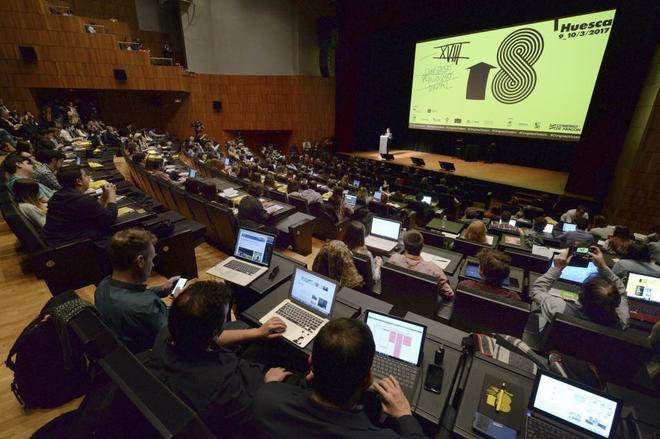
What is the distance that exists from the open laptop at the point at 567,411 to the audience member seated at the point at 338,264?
1572 mm

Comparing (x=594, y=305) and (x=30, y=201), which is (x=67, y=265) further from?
(x=594, y=305)

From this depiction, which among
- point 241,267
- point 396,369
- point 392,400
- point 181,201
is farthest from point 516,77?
point 392,400

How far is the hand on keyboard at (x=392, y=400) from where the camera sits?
1436 mm

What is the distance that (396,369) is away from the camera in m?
1.93

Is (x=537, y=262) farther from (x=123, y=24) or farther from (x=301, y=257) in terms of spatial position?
(x=123, y=24)

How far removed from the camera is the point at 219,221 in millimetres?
4594

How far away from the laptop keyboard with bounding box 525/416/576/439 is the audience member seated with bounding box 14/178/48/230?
4703 millimetres

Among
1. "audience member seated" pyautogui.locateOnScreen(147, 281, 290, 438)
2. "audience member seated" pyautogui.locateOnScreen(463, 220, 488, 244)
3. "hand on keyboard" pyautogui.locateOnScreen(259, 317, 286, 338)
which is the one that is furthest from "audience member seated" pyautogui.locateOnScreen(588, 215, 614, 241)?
"audience member seated" pyautogui.locateOnScreen(147, 281, 290, 438)

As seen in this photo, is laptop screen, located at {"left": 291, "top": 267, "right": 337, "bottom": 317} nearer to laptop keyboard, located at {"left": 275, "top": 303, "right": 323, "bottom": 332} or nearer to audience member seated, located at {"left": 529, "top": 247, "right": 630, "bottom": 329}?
laptop keyboard, located at {"left": 275, "top": 303, "right": 323, "bottom": 332}

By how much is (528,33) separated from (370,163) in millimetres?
6591

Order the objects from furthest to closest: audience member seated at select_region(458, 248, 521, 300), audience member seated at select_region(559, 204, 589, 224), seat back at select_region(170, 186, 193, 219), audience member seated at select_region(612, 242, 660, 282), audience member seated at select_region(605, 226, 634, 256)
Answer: audience member seated at select_region(559, 204, 589, 224) < seat back at select_region(170, 186, 193, 219) < audience member seated at select_region(605, 226, 634, 256) < audience member seated at select_region(612, 242, 660, 282) < audience member seated at select_region(458, 248, 521, 300)

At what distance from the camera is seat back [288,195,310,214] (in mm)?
6051

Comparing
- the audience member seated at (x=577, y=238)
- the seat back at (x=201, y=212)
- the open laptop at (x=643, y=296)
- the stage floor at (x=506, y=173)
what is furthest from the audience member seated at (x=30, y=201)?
the stage floor at (x=506, y=173)

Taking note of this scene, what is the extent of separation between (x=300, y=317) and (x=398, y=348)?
0.75 meters
